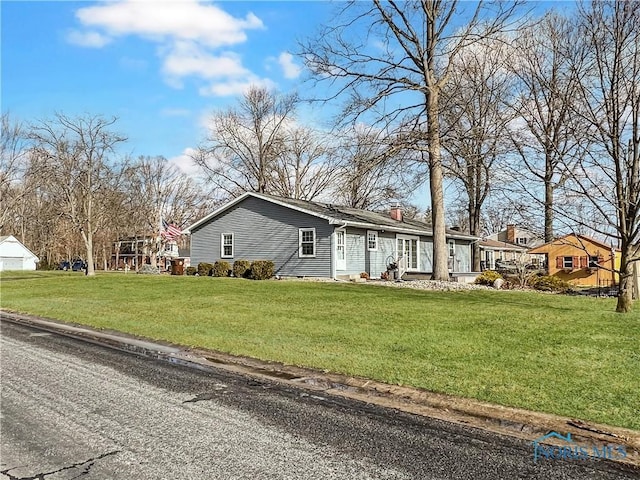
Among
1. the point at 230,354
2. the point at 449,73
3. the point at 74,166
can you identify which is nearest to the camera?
the point at 230,354

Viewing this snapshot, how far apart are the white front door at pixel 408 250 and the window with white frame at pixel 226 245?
9049 millimetres

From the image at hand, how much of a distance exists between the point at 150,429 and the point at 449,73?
67.1ft

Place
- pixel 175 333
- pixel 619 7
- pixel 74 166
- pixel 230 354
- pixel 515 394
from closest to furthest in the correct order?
1. pixel 515 394
2. pixel 230 354
3. pixel 175 333
4. pixel 619 7
5. pixel 74 166

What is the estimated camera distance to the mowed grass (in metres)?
5.02

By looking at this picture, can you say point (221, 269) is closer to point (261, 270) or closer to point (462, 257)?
point (261, 270)

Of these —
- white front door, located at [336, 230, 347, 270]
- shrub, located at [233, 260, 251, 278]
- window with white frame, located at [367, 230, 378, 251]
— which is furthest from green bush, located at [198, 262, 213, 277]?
window with white frame, located at [367, 230, 378, 251]

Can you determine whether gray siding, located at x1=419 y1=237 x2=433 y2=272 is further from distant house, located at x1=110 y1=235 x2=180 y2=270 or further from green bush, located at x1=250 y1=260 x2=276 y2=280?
distant house, located at x1=110 y1=235 x2=180 y2=270

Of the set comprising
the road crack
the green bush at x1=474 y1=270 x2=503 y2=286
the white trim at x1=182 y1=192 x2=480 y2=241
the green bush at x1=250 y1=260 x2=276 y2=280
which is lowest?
the road crack

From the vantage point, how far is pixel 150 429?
4133mm

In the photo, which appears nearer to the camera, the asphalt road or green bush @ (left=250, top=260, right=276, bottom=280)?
the asphalt road

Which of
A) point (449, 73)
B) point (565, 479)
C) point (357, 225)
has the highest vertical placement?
point (449, 73)

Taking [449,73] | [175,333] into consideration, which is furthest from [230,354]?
[449,73]

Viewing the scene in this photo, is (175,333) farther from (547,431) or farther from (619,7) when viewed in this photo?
(619,7)

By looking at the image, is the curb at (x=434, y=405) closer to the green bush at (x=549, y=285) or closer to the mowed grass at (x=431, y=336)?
→ the mowed grass at (x=431, y=336)
